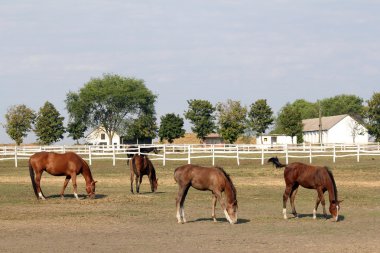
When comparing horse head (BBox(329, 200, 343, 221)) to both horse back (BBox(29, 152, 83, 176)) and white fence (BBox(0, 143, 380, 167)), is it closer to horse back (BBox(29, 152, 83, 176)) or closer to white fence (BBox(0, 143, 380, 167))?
horse back (BBox(29, 152, 83, 176))

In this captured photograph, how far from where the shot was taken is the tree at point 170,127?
11088 cm

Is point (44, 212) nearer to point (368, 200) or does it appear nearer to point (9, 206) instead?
point (9, 206)

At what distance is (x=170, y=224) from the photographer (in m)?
17.6

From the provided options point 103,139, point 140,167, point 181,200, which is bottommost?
point 181,200

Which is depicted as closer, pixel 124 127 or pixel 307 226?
pixel 307 226

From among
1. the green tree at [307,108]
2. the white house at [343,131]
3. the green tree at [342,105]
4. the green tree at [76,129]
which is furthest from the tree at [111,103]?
the green tree at [342,105]

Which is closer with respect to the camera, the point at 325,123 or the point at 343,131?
the point at 343,131

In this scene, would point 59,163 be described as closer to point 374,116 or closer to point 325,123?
point 374,116

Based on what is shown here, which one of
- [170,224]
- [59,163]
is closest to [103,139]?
[59,163]

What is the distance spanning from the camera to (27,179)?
117 feet

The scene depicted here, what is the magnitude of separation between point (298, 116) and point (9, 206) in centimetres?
8601

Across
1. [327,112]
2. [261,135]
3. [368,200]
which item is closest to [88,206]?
[368,200]

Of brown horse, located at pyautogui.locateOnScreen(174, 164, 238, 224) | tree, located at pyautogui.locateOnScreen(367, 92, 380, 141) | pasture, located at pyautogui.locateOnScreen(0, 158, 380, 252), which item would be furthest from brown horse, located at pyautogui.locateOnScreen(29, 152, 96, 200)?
tree, located at pyautogui.locateOnScreen(367, 92, 380, 141)

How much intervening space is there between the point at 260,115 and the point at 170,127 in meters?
14.0
